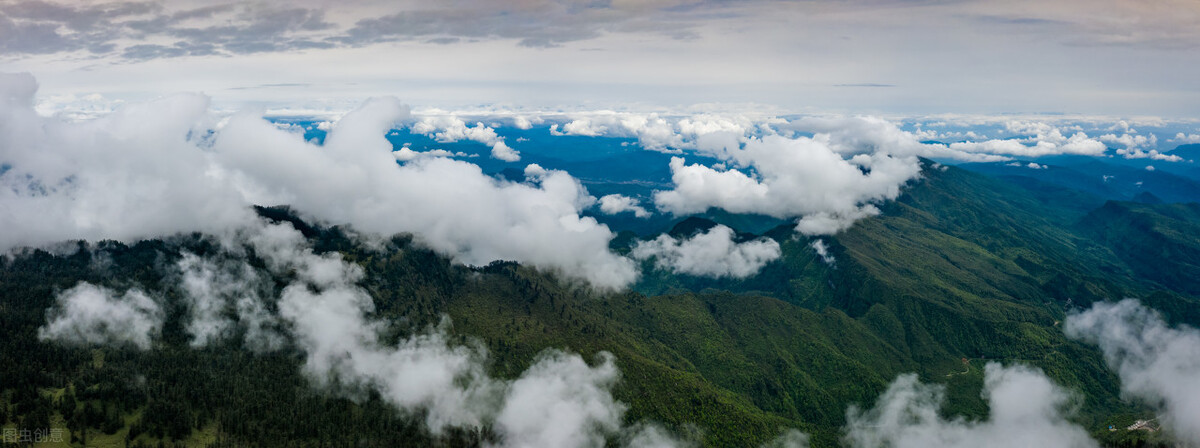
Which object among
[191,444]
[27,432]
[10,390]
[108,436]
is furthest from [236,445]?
[10,390]

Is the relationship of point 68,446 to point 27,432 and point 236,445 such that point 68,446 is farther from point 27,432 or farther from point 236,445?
point 236,445

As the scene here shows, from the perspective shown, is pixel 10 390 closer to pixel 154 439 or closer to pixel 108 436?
pixel 108 436

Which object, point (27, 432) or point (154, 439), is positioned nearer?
point (27, 432)

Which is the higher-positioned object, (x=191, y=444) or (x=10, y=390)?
(x=10, y=390)

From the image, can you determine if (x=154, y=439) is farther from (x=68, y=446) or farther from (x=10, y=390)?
(x=10, y=390)

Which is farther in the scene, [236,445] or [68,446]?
[236,445]

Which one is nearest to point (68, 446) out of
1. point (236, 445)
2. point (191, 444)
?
point (191, 444)

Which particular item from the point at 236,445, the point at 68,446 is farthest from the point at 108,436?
the point at 236,445
